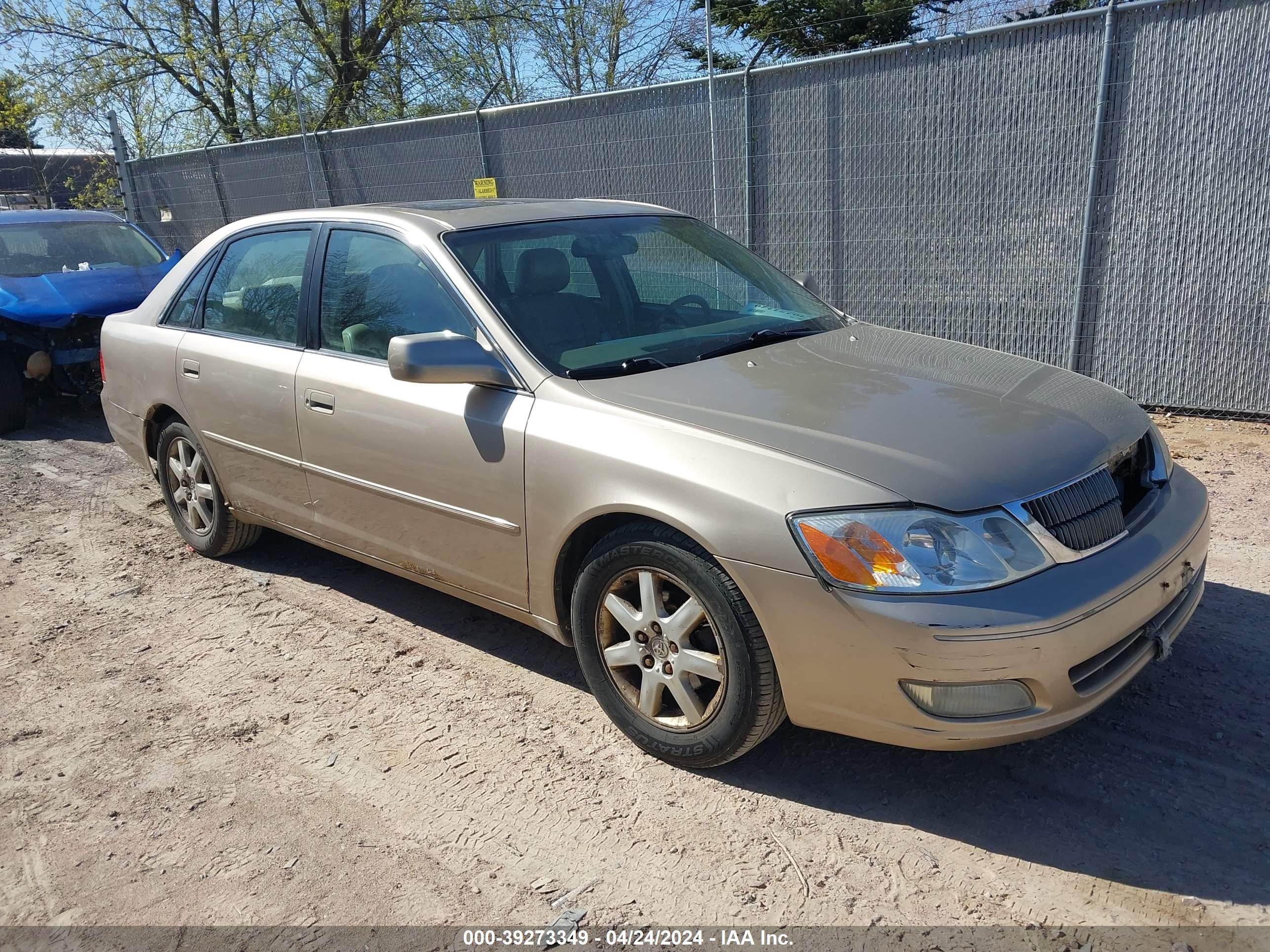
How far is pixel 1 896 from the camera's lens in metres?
2.63

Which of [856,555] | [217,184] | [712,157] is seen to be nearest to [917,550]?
[856,555]

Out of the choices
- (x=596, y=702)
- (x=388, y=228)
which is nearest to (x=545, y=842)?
(x=596, y=702)

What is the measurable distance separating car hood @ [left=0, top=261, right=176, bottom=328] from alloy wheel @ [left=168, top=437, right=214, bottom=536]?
3.91 metres

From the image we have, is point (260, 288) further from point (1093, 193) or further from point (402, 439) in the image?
point (1093, 193)

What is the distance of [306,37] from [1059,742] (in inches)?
650

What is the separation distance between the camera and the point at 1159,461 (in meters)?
3.19

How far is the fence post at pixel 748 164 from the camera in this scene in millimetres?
8016

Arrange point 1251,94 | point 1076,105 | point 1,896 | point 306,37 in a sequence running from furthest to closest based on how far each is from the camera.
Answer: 1. point 306,37
2. point 1076,105
3. point 1251,94
4. point 1,896

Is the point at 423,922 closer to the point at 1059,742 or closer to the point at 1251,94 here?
the point at 1059,742

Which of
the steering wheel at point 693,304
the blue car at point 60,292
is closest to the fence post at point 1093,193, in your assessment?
the steering wheel at point 693,304

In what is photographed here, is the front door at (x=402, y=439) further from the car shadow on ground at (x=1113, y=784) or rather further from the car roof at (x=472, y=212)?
the car shadow on ground at (x=1113, y=784)

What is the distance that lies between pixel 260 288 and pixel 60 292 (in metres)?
5.01

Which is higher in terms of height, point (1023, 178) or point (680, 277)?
point (1023, 178)

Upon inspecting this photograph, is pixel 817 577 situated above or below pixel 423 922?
above
